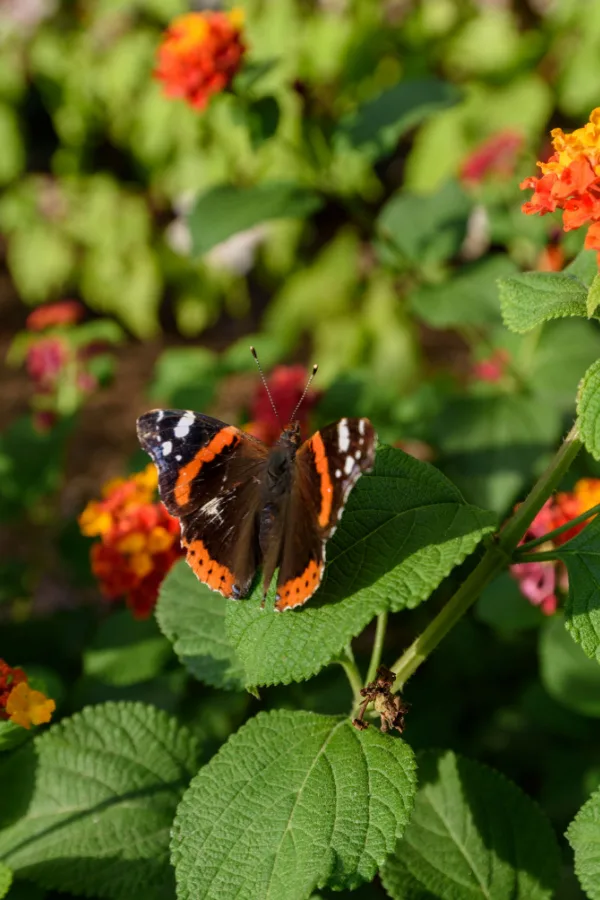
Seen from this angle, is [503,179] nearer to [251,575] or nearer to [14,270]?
[251,575]

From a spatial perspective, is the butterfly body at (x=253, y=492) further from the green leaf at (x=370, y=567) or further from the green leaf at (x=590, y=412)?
the green leaf at (x=590, y=412)

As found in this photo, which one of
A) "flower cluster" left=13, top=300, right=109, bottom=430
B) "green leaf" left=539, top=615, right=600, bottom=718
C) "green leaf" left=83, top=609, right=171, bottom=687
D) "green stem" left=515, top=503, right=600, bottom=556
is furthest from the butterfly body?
"flower cluster" left=13, top=300, right=109, bottom=430

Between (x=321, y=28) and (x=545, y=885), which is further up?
(x=321, y=28)

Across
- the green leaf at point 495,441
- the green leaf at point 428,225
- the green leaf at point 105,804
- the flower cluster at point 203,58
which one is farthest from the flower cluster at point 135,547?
the green leaf at point 428,225

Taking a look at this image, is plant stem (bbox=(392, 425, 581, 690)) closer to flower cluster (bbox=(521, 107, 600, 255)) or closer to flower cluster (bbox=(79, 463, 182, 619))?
flower cluster (bbox=(521, 107, 600, 255))

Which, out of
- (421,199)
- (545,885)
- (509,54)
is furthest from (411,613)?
(509,54)

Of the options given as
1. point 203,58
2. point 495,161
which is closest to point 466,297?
point 495,161
